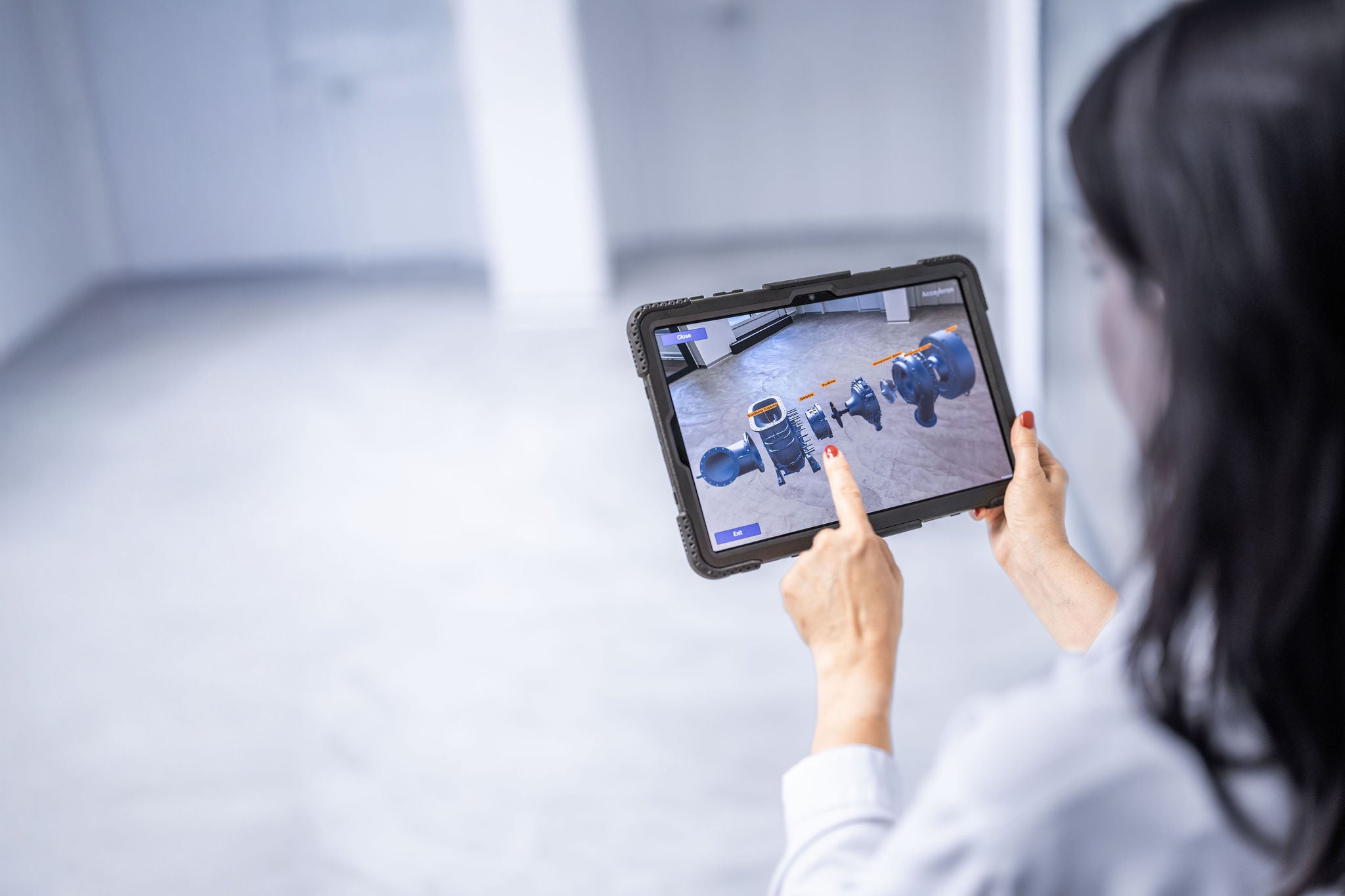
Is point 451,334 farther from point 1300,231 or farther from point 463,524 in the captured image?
point 1300,231

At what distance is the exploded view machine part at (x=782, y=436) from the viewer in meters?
0.95

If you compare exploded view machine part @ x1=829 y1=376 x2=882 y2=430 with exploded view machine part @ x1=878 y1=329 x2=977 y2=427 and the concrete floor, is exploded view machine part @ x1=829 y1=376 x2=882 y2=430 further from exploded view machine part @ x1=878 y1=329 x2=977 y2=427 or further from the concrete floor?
the concrete floor

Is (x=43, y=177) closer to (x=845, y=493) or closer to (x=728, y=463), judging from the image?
(x=728, y=463)

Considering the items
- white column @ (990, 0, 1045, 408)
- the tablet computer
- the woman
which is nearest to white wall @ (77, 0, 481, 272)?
white column @ (990, 0, 1045, 408)

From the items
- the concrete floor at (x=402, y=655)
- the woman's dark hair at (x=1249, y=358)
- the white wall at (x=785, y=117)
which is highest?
the woman's dark hair at (x=1249, y=358)

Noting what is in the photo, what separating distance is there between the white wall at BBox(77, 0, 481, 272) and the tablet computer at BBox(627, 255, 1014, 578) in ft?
12.8

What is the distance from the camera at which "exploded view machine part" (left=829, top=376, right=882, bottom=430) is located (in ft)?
3.19

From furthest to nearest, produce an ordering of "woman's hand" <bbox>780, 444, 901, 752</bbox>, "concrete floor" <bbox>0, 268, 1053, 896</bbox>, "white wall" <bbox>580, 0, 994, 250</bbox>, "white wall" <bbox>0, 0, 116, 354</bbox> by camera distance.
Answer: "white wall" <bbox>580, 0, 994, 250</bbox> → "white wall" <bbox>0, 0, 116, 354</bbox> → "concrete floor" <bbox>0, 268, 1053, 896</bbox> → "woman's hand" <bbox>780, 444, 901, 752</bbox>

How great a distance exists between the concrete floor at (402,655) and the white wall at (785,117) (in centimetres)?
175

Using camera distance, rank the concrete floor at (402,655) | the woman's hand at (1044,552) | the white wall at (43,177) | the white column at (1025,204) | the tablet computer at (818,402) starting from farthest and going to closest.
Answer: the white wall at (43,177)
the white column at (1025,204)
the concrete floor at (402,655)
the tablet computer at (818,402)
the woman's hand at (1044,552)

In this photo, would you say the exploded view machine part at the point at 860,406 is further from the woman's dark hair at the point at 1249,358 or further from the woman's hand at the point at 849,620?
the woman's dark hair at the point at 1249,358

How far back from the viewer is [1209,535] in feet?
1.33

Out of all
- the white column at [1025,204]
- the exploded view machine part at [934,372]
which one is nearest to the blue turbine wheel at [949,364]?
the exploded view machine part at [934,372]

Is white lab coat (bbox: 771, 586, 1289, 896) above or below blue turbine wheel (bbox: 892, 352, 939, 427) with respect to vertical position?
above
